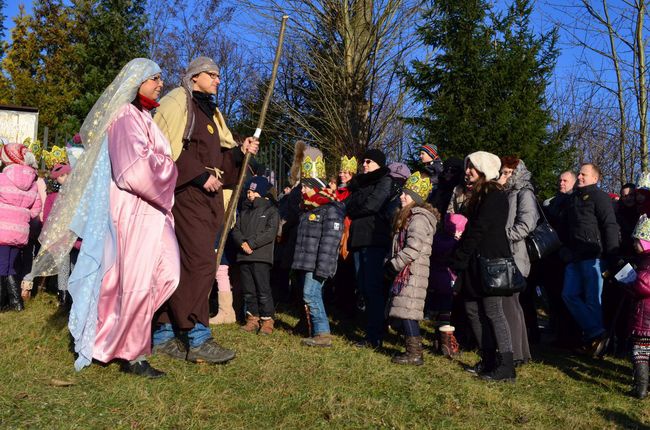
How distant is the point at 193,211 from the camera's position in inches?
211

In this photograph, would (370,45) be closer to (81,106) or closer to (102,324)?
(81,106)

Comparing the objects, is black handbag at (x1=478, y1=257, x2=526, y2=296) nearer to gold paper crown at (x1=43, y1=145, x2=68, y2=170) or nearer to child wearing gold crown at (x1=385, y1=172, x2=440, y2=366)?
child wearing gold crown at (x1=385, y1=172, x2=440, y2=366)

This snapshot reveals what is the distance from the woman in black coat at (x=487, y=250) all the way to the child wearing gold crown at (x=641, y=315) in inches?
35.9

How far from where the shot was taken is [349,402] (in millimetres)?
4359

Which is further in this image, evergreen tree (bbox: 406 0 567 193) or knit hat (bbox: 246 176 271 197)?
evergreen tree (bbox: 406 0 567 193)

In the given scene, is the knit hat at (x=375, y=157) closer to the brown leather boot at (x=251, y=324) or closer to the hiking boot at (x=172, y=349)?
the brown leather boot at (x=251, y=324)

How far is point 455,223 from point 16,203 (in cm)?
525

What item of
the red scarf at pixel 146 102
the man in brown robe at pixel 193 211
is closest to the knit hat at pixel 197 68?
the man in brown robe at pixel 193 211

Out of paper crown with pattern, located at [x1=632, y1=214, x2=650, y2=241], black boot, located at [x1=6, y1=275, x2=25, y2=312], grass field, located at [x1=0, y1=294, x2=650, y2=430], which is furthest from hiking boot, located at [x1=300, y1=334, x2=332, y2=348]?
black boot, located at [x1=6, y1=275, x2=25, y2=312]

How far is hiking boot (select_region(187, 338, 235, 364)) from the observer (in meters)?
5.29

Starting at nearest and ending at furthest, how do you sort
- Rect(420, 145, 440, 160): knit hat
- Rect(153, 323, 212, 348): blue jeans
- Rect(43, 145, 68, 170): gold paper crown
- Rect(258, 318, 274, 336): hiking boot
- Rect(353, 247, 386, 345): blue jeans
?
Rect(153, 323, 212, 348): blue jeans → Rect(353, 247, 386, 345): blue jeans → Rect(258, 318, 274, 336): hiking boot → Rect(420, 145, 440, 160): knit hat → Rect(43, 145, 68, 170): gold paper crown

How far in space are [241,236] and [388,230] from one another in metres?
1.71

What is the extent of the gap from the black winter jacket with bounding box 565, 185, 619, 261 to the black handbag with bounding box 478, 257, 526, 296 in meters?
1.72

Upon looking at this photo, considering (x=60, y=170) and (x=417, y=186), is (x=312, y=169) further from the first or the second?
(x=60, y=170)
